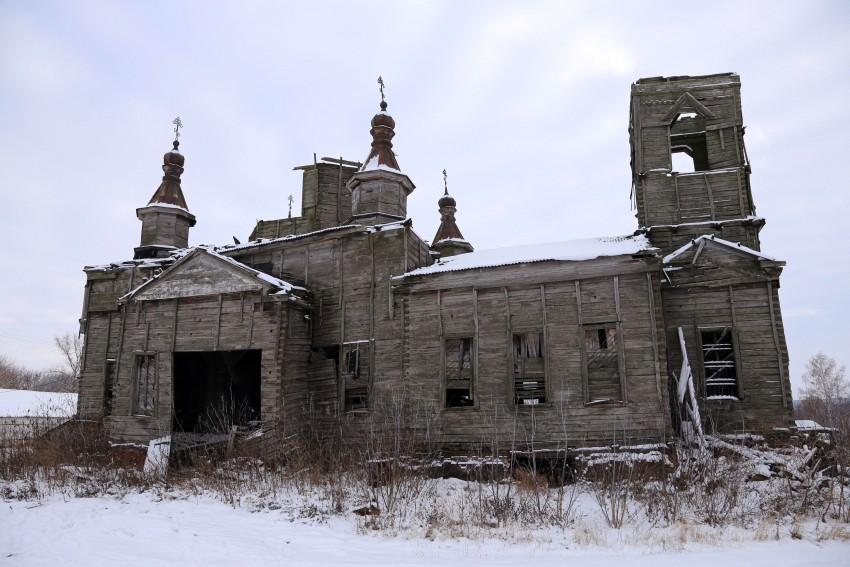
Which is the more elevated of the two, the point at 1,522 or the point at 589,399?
the point at 589,399

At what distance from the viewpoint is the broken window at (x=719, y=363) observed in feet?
47.6

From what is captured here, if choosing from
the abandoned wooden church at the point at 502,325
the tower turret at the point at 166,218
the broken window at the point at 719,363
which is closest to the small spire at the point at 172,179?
the tower turret at the point at 166,218

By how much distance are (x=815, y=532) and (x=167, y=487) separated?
43.5ft

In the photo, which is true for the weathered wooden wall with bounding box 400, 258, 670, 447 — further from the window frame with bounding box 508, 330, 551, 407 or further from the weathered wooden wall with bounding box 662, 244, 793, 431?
the weathered wooden wall with bounding box 662, 244, 793, 431

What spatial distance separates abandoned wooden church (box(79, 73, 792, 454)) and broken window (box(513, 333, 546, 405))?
0.05 meters

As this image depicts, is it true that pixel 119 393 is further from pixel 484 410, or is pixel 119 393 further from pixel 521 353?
pixel 521 353

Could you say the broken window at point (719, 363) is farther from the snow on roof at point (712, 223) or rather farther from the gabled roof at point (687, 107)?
the gabled roof at point (687, 107)

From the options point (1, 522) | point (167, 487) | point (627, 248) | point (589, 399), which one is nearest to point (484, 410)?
point (589, 399)

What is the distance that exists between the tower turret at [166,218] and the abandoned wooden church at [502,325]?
468 cm

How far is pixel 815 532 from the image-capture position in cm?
856

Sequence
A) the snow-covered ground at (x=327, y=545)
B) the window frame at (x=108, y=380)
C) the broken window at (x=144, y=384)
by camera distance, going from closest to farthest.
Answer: the snow-covered ground at (x=327, y=545), the broken window at (x=144, y=384), the window frame at (x=108, y=380)

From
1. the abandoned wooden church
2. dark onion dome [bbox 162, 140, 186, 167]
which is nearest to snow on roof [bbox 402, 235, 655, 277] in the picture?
the abandoned wooden church

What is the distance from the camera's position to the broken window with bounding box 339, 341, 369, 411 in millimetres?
16078

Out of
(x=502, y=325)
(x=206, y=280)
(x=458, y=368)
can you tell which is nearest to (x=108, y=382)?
(x=206, y=280)
